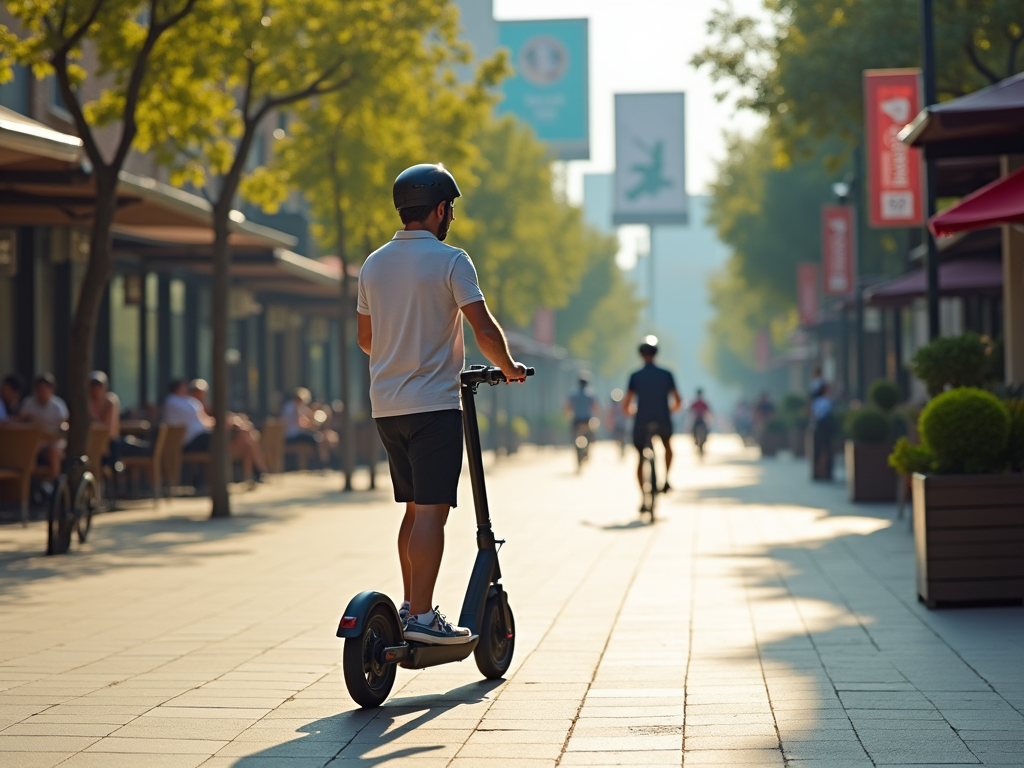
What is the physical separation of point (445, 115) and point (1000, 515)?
598 inches

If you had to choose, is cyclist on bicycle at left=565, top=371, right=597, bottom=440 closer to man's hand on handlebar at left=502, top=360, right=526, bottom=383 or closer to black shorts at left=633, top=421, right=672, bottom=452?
black shorts at left=633, top=421, right=672, bottom=452

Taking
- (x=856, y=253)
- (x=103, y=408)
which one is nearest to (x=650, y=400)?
(x=103, y=408)

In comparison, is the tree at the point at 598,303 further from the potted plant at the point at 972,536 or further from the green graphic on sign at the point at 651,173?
the potted plant at the point at 972,536

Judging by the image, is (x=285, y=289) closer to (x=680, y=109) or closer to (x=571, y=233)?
(x=571, y=233)

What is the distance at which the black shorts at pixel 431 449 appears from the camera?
6.07 meters

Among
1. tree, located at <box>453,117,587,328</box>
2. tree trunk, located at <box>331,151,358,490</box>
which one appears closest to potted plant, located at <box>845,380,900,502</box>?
tree trunk, located at <box>331,151,358,490</box>

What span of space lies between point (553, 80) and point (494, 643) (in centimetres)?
7679

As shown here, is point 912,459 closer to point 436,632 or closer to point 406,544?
point 406,544

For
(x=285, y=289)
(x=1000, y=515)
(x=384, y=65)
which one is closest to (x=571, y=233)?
(x=285, y=289)

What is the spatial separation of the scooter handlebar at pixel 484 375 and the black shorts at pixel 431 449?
138 mm

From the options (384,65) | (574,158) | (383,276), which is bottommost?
(383,276)

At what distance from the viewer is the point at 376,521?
54.1 ft

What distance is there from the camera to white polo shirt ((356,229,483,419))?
6098 millimetres

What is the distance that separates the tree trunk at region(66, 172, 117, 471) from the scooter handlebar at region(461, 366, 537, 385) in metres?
7.37
